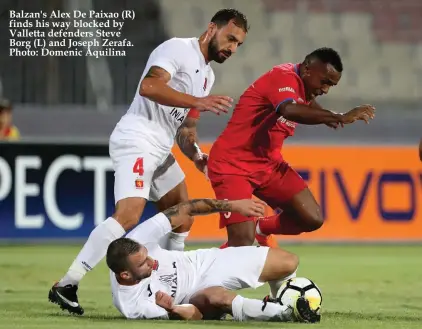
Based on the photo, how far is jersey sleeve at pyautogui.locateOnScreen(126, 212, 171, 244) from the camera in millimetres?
6660

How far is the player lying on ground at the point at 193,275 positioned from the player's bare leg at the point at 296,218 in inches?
42.9

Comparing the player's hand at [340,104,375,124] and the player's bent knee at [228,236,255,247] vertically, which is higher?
the player's hand at [340,104,375,124]

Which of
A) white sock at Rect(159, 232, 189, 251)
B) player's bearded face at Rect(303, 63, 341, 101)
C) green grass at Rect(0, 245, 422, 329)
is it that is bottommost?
green grass at Rect(0, 245, 422, 329)

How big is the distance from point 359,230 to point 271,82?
6.03m

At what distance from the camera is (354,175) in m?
13.4

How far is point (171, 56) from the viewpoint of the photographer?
747 centimetres

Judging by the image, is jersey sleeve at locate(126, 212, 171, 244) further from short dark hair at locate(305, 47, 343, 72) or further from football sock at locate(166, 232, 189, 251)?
short dark hair at locate(305, 47, 343, 72)

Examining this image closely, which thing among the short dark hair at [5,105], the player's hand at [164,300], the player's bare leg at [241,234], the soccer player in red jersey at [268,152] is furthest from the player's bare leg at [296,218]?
the short dark hair at [5,105]

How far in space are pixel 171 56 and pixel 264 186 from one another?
1232 millimetres

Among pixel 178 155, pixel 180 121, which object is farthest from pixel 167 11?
pixel 180 121

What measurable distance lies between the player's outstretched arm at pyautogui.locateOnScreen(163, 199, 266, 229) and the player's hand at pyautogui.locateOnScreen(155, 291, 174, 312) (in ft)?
1.81

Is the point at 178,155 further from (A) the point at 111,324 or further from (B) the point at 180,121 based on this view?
(A) the point at 111,324

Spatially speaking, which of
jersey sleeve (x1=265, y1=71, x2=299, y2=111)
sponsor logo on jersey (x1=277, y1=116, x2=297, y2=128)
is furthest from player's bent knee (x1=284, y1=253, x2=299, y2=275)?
sponsor logo on jersey (x1=277, y1=116, x2=297, y2=128)

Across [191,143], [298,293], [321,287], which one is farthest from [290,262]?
[321,287]
